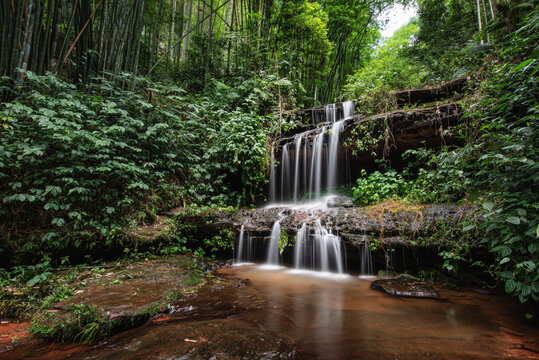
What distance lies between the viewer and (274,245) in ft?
15.1

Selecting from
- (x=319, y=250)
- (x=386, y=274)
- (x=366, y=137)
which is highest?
(x=366, y=137)

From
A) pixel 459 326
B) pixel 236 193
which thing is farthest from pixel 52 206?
pixel 459 326

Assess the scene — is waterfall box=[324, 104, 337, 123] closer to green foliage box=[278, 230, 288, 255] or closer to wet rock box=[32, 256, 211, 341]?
green foliage box=[278, 230, 288, 255]

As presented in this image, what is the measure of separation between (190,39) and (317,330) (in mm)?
12101

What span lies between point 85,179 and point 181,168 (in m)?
2.09

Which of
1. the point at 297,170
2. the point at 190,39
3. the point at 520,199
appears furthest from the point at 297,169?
the point at 190,39

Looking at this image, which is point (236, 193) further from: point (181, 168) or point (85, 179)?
point (85, 179)

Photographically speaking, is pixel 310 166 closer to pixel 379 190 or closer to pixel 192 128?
pixel 379 190

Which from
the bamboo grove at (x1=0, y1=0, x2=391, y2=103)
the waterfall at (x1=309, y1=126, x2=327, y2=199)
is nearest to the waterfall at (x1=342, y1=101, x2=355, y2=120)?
the waterfall at (x1=309, y1=126, x2=327, y2=199)

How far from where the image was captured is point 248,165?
6.05 metres

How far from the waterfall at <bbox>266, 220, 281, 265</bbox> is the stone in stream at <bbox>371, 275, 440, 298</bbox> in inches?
73.5

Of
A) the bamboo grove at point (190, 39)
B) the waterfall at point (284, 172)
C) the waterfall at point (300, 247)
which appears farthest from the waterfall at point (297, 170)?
the bamboo grove at point (190, 39)

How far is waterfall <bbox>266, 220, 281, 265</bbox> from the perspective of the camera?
459cm

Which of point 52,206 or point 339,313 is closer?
point 339,313
